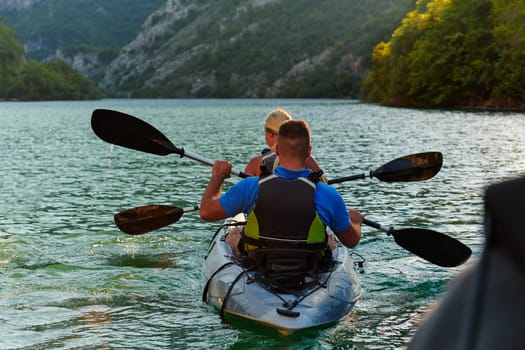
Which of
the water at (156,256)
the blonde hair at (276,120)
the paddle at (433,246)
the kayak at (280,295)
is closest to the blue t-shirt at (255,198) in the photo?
the kayak at (280,295)

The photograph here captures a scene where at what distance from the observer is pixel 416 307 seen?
26.2ft

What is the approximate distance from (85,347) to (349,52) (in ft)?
497

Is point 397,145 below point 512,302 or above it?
below

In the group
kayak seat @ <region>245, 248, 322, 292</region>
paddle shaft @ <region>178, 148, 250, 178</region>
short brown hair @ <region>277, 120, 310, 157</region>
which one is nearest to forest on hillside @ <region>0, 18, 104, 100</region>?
paddle shaft @ <region>178, 148, 250, 178</region>

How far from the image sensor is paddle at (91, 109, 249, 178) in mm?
8938

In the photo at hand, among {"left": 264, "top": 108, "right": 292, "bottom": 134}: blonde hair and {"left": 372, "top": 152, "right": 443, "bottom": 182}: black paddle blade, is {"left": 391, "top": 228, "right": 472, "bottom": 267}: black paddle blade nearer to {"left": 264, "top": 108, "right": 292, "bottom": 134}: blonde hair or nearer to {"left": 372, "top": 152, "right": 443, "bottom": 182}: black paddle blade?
{"left": 372, "top": 152, "right": 443, "bottom": 182}: black paddle blade

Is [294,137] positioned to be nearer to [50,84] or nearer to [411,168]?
[411,168]

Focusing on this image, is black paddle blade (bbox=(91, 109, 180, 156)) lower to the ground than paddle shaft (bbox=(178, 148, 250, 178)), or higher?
higher

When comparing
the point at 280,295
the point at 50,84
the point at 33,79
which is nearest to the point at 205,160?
the point at 280,295

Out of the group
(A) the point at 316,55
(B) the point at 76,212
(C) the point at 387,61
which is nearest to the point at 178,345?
(B) the point at 76,212

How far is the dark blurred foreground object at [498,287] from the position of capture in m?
0.96

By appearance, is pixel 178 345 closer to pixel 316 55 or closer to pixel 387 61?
pixel 387 61

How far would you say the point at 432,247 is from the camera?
8.33m

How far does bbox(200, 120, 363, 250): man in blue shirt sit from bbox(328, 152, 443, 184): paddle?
241 cm
